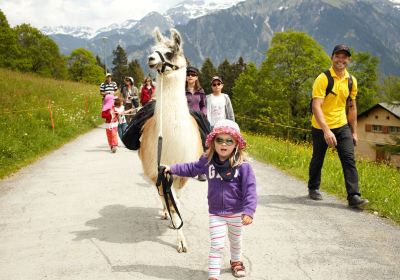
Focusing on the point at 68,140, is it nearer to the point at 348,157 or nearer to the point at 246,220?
the point at 348,157

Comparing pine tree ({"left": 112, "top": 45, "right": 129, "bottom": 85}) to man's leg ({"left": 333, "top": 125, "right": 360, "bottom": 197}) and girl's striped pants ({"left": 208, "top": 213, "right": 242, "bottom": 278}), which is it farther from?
girl's striped pants ({"left": 208, "top": 213, "right": 242, "bottom": 278})

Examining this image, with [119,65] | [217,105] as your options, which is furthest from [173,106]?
[119,65]

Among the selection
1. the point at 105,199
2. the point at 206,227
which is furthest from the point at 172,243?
the point at 105,199

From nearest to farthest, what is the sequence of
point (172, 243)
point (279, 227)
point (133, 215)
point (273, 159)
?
point (172, 243) < point (279, 227) < point (133, 215) < point (273, 159)

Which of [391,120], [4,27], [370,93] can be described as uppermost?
[4,27]

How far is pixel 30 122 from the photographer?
535 inches

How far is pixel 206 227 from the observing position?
16.8 ft

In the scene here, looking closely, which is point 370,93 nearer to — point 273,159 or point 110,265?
point 273,159

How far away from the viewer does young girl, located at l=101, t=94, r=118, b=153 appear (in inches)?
467

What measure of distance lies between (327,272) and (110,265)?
215cm

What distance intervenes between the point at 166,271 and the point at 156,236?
1009mm

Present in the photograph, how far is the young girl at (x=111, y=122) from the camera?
11.9 meters

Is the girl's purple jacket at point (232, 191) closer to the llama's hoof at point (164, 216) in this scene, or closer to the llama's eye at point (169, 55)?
the llama's eye at point (169, 55)

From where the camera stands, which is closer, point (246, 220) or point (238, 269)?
point (246, 220)
